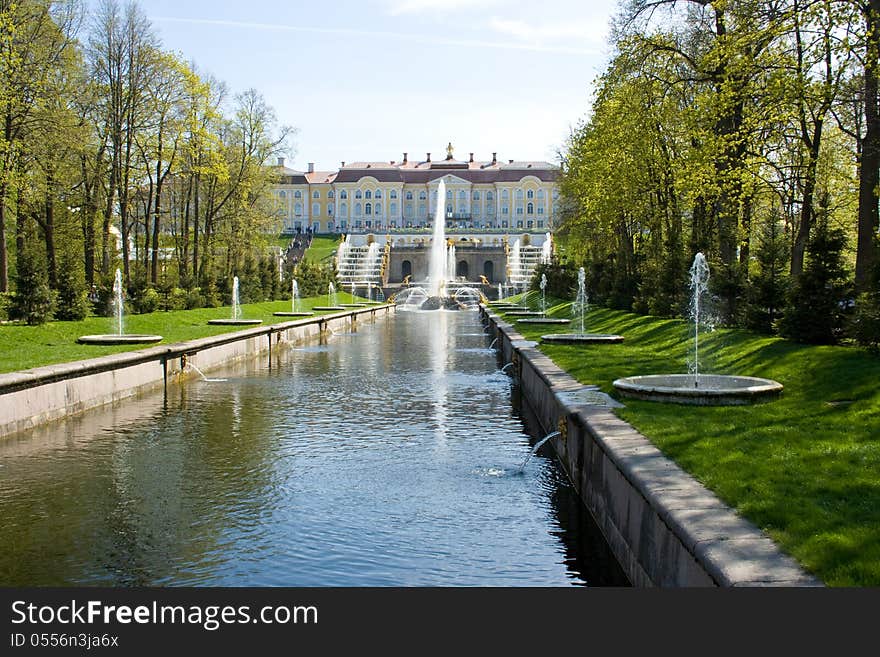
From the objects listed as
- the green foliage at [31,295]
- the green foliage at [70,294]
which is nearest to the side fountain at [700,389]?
the green foliage at [31,295]

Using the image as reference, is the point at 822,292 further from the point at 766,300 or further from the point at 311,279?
the point at 311,279

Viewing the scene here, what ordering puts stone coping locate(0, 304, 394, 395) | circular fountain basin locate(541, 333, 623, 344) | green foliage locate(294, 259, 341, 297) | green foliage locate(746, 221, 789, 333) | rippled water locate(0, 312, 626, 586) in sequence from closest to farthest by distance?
rippled water locate(0, 312, 626, 586), stone coping locate(0, 304, 394, 395), green foliage locate(746, 221, 789, 333), circular fountain basin locate(541, 333, 623, 344), green foliage locate(294, 259, 341, 297)

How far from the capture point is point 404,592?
17.8 feet

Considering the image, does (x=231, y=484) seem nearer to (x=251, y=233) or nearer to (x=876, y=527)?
(x=876, y=527)

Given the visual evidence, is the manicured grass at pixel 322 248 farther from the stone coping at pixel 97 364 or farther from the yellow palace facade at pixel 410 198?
the stone coping at pixel 97 364

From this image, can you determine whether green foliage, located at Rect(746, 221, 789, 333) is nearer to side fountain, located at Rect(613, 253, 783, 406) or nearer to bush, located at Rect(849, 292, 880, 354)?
bush, located at Rect(849, 292, 880, 354)

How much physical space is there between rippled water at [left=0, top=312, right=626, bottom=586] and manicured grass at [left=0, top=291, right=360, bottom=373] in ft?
6.48

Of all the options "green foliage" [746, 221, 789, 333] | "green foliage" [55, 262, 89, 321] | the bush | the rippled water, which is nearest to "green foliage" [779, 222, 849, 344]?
the bush

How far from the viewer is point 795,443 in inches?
299

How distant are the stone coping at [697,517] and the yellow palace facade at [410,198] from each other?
130m

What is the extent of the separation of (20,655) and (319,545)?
2.78m

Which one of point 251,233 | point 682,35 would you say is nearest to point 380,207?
point 251,233

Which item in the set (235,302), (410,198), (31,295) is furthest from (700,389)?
(410,198)

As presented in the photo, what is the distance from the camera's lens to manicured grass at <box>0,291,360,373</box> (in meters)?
14.6
